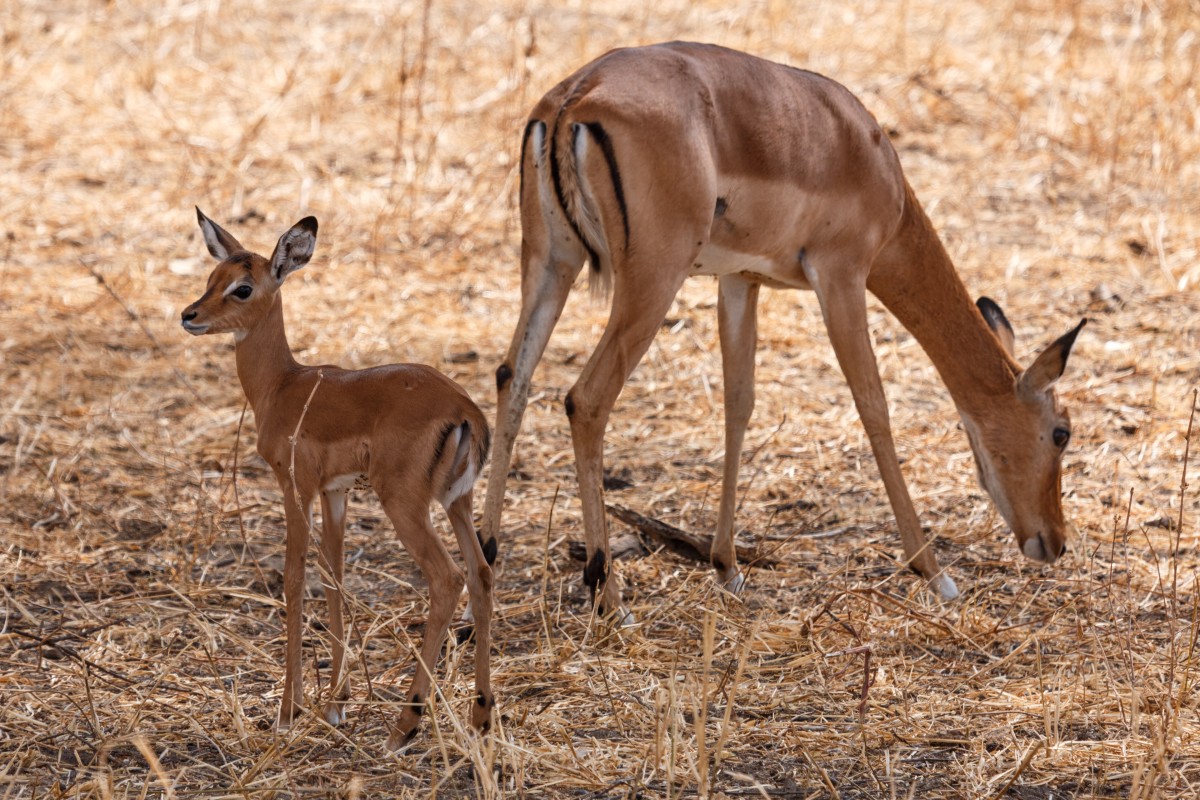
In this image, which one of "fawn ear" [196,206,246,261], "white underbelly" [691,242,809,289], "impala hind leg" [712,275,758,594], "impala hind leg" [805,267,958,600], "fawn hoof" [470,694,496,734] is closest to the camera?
"fawn hoof" [470,694,496,734]

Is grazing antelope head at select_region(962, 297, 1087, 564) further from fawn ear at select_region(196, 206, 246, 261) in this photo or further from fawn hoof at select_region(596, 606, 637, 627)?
fawn ear at select_region(196, 206, 246, 261)

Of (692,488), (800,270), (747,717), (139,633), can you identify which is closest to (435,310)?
(692,488)

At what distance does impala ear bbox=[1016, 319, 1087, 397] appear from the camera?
541 centimetres

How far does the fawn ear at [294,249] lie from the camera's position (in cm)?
391

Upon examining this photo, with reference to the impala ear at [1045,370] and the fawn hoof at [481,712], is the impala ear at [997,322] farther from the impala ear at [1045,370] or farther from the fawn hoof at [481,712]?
the fawn hoof at [481,712]

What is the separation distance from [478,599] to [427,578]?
6.8 inches

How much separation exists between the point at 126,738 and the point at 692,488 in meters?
3.05

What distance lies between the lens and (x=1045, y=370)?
5512mm

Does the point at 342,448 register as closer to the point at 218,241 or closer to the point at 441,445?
the point at 441,445

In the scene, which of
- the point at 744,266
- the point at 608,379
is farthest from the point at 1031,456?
the point at 608,379

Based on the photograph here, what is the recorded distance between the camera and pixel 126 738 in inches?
149

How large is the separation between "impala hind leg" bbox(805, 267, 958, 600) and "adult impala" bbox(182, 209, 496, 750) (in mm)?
2059

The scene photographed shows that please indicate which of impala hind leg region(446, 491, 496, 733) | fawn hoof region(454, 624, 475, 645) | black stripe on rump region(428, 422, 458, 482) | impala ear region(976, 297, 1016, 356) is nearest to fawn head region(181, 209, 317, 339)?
black stripe on rump region(428, 422, 458, 482)

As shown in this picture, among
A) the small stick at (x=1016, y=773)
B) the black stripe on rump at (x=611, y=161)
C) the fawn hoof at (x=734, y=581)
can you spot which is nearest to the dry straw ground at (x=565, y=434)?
the small stick at (x=1016, y=773)
